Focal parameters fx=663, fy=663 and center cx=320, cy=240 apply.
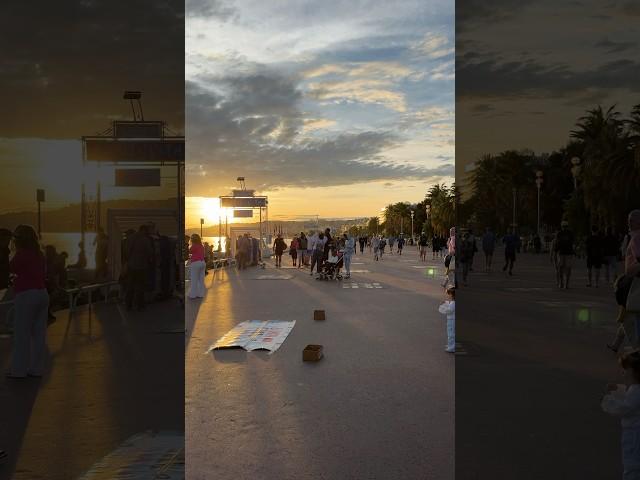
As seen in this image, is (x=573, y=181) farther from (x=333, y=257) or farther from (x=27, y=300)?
(x=27, y=300)

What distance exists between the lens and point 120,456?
4.73 meters

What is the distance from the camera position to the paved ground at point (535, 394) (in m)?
4.42

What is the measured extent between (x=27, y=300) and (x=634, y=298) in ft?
21.2

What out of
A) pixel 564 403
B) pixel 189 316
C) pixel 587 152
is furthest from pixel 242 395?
pixel 587 152

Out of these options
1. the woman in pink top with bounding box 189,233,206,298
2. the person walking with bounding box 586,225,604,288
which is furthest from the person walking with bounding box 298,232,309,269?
the person walking with bounding box 586,225,604,288

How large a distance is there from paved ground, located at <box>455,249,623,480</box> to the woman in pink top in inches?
264

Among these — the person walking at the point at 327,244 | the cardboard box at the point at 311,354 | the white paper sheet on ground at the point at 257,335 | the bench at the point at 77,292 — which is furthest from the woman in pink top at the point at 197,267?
the cardboard box at the point at 311,354

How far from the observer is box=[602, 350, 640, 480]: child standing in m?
3.54

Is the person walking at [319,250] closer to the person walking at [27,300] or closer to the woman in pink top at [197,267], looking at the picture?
the woman in pink top at [197,267]

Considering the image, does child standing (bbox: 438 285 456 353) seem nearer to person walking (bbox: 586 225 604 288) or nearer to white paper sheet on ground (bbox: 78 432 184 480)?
white paper sheet on ground (bbox: 78 432 184 480)

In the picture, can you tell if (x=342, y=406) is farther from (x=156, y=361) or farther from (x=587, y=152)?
(x=587, y=152)

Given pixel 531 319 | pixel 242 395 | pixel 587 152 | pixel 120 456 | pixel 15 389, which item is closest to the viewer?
pixel 120 456

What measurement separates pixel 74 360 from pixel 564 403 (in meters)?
5.81

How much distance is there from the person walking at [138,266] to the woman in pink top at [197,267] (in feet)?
7.53
